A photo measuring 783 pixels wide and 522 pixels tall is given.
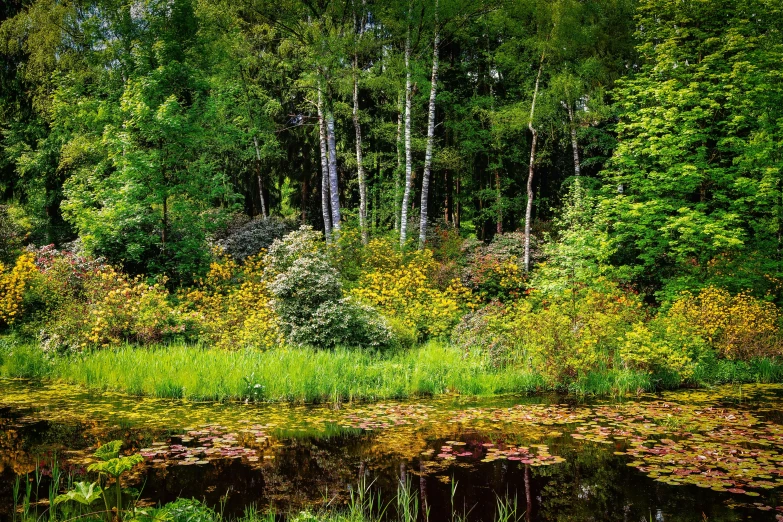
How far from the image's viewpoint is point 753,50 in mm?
14195

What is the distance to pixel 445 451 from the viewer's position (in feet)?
18.4

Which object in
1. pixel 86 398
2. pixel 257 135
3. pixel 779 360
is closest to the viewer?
pixel 86 398

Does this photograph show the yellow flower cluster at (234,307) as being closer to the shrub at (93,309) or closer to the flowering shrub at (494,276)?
the shrub at (93,309)

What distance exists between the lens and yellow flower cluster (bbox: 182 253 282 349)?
1086 centimetres

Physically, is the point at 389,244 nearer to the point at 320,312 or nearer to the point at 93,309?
the point at 320,312

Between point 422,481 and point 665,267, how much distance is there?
12.7 metres

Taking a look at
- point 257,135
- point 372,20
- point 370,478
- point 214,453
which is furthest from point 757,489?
point 372,20

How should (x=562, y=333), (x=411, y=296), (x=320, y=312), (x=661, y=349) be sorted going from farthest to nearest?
(x=411, y=296)
(x=320, y=312)
(x=562, y=333)
(x=661, y=349)

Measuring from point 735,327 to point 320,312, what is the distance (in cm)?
866

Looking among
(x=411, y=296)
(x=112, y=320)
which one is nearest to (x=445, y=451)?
(x=411, y=296)

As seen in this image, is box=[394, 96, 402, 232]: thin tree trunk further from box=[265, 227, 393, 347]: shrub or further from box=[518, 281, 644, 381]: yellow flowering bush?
box=[518, 281, 644, 381]: yellow flowering bush

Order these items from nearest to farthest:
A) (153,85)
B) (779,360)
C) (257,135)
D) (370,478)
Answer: (370,478) < (779,360) < (153,85) < (257,135)

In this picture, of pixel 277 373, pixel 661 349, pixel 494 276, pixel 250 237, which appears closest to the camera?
pixel 277 373

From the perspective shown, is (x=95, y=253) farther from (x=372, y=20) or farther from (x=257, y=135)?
(x=372, y=20)
